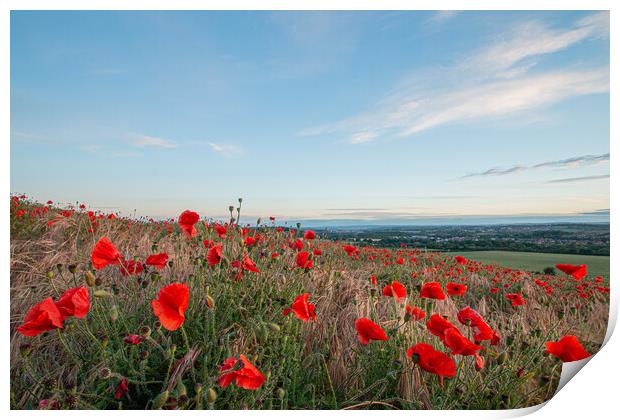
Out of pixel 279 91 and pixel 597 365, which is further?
pixel 279 91

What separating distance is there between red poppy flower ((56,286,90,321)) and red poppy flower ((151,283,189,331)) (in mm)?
244

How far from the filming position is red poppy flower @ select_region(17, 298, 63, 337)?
4.32 ft

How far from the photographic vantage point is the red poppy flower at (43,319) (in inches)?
51.9

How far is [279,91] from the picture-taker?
8.71ft

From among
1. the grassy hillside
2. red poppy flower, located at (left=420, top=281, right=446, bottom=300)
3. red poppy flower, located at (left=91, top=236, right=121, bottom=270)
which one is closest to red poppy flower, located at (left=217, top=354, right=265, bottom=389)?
the grassy hillside

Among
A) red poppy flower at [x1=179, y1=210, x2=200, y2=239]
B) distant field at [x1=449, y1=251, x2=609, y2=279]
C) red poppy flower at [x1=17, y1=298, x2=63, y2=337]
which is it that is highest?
red poppy flower at [x1=179, y1=210, x2=200, y2=239]

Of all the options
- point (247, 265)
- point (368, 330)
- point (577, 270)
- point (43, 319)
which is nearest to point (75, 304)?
point (43, 319)

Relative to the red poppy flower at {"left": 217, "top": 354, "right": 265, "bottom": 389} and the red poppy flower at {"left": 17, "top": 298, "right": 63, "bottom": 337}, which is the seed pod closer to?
the red poppy flower at {"left": 17, "top": 298, "right": 63, "bottom": 337}

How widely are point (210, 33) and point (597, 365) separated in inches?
115

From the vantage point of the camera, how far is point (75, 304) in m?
1.35

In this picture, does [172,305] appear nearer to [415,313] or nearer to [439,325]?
[439,325]

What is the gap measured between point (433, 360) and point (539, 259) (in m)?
1.87
